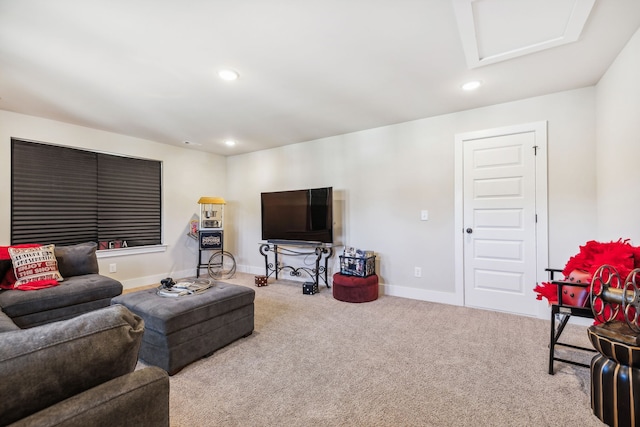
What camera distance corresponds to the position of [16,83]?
8.57ft

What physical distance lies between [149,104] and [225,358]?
2698 millimetres

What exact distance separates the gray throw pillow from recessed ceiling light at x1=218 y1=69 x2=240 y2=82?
8.44ft

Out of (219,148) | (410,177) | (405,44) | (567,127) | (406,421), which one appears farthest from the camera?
(219,148)

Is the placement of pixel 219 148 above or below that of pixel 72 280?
above

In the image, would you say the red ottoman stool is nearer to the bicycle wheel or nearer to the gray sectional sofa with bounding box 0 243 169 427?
the bicycle wheel

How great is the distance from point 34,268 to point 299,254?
3084 millimetres

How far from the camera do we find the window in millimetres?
3463

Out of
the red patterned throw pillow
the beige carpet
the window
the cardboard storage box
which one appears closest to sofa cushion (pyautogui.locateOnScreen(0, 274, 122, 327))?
the red patterned throw pillow

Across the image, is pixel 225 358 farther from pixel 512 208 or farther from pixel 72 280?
pixel 512 208

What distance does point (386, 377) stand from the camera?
1.94m

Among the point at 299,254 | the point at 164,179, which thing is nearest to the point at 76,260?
the point at 164,179

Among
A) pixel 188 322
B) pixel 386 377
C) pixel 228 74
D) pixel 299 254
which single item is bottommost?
pixel 386 377

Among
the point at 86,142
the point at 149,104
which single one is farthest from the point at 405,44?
the point at 86,142

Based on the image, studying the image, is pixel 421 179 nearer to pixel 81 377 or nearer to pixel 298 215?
pixel 298 215
